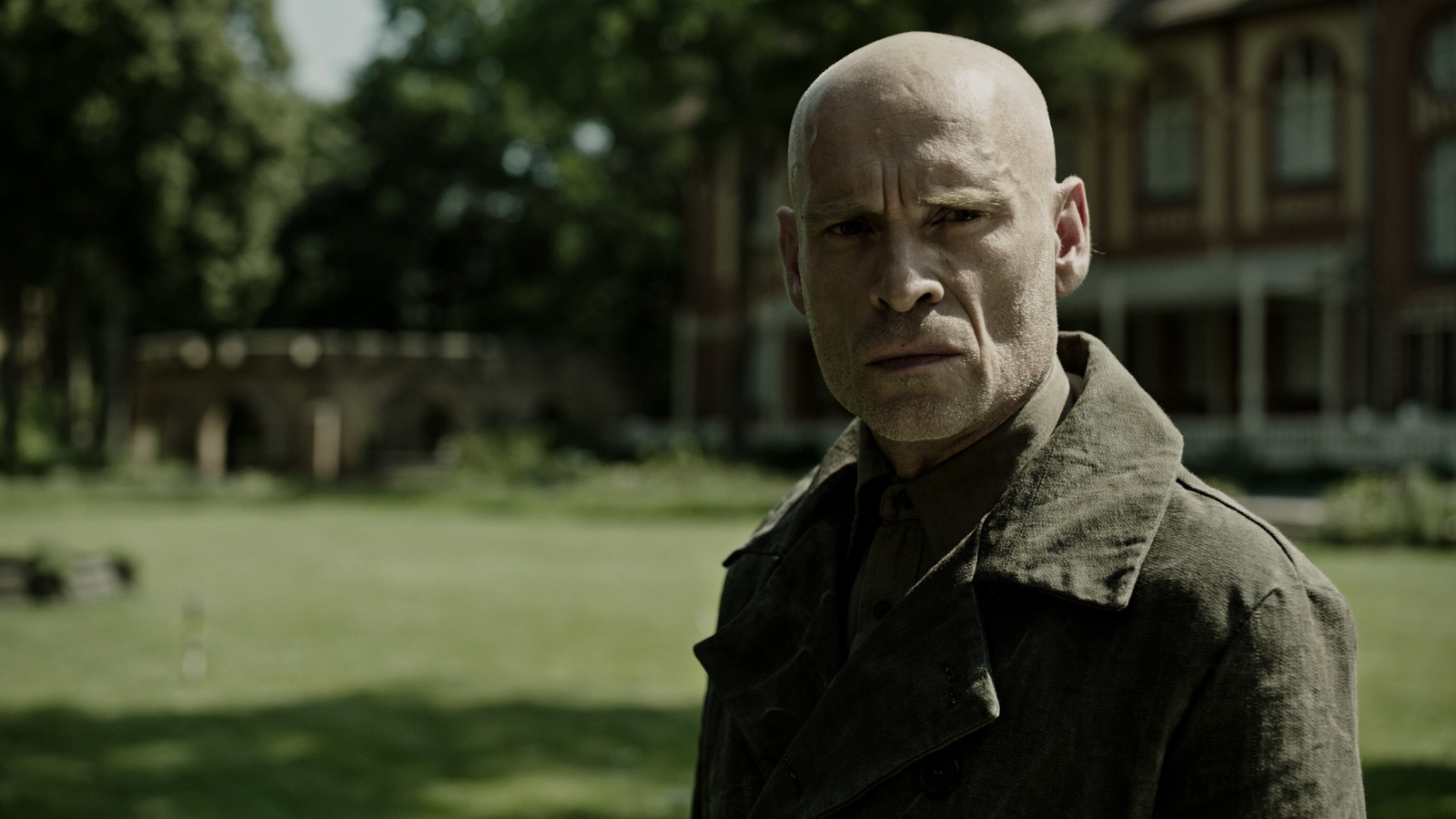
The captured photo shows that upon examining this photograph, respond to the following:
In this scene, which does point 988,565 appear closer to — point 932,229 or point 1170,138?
point 932,229

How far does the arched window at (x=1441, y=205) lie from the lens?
78.2 ft

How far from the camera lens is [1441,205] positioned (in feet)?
78.5

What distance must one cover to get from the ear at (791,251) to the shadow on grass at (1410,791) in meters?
5.05

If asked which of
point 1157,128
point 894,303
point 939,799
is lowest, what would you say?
point 939,799

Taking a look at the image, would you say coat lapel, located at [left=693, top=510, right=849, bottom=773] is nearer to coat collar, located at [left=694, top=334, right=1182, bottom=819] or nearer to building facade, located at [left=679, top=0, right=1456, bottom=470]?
coat collar, located at [left=694, top=334, right=1182, bottom=819]

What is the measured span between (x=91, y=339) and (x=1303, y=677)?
180ft

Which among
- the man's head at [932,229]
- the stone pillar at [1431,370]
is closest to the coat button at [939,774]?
the man's head at [932,229]

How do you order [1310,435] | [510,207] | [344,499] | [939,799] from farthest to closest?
1. [510,207]
2. [344,499]
3. [1310,435]
4. [939,799]

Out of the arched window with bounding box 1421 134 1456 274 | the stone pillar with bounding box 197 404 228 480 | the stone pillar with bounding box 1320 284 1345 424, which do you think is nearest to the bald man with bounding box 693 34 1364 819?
the arched window with bounding box 1421 134 1456 274

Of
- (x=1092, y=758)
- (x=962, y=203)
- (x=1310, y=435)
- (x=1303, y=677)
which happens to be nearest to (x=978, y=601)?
(x=1092, y=758)

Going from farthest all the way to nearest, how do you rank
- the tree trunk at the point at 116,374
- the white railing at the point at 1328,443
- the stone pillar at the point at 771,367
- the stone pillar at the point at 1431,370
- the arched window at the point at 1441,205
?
1. the tree trunk at the point at 116,374
2. the stone pillar at the point at 771,367
3. the arched window at the point at 1441,205
4. the stone pillar at the point at 1431,370
5. the white railing at the point at 1328,443

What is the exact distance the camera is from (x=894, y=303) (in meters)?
1.63

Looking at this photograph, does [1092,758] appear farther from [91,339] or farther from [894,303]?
[91,339]

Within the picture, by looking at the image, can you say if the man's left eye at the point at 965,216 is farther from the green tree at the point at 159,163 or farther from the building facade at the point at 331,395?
the building facade at the point at 331,395
